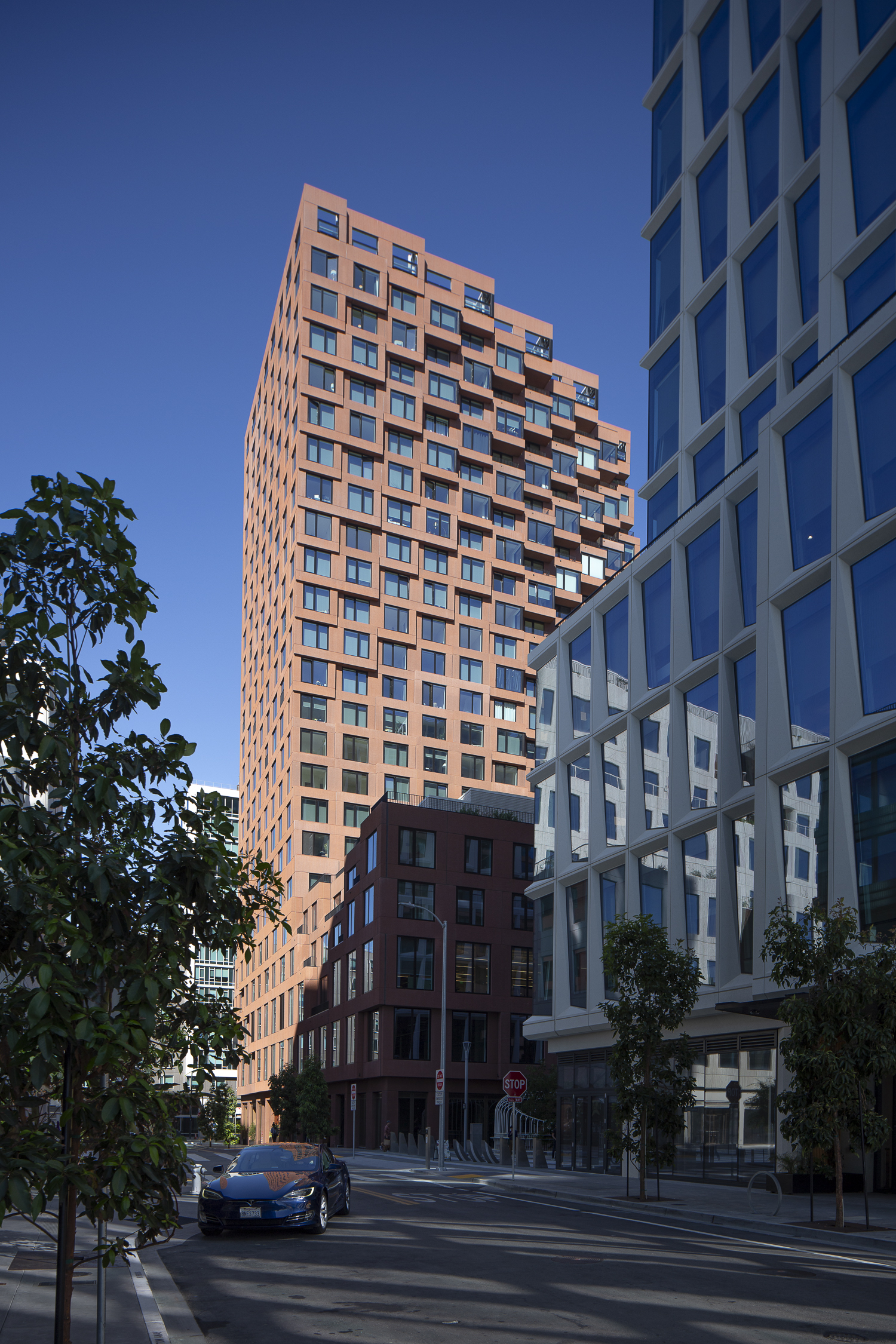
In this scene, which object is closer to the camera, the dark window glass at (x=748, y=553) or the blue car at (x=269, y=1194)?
the blue car at (x=269, y=1194)

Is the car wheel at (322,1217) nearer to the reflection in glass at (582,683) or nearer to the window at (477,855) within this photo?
the reflection in glass at (582,683)

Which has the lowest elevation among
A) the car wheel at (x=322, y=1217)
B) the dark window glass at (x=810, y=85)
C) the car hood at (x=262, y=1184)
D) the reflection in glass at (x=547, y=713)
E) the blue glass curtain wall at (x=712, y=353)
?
the car wheel at (x=322, y=1217)

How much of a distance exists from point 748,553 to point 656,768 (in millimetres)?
7977

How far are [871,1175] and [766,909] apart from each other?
24.5 ft

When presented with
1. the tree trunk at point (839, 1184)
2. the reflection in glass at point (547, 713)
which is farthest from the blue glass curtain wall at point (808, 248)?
the tree trunk at point (839, 1184)

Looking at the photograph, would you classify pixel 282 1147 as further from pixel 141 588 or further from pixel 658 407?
pixel 658 407

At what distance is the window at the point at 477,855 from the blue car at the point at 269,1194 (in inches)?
1921

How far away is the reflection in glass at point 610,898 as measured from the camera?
3957 centimetres

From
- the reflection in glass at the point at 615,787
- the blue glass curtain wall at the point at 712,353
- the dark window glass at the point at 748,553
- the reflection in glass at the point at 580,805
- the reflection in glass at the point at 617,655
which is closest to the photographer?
the dark window glass at the point at 748,553

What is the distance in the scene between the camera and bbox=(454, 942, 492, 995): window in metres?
66.1

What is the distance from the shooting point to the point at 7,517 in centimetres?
723

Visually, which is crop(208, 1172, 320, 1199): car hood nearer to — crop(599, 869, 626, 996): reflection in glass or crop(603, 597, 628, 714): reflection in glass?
crop(599, 869, 626, 996): reflection in glass

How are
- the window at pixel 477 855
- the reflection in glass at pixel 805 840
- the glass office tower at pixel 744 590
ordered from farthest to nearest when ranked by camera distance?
the window at pixel 477 855
the reflection in glass at pixel 805 840
the glass office tower at pixel 744 590

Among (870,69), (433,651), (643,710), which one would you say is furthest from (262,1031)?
(870,69)
